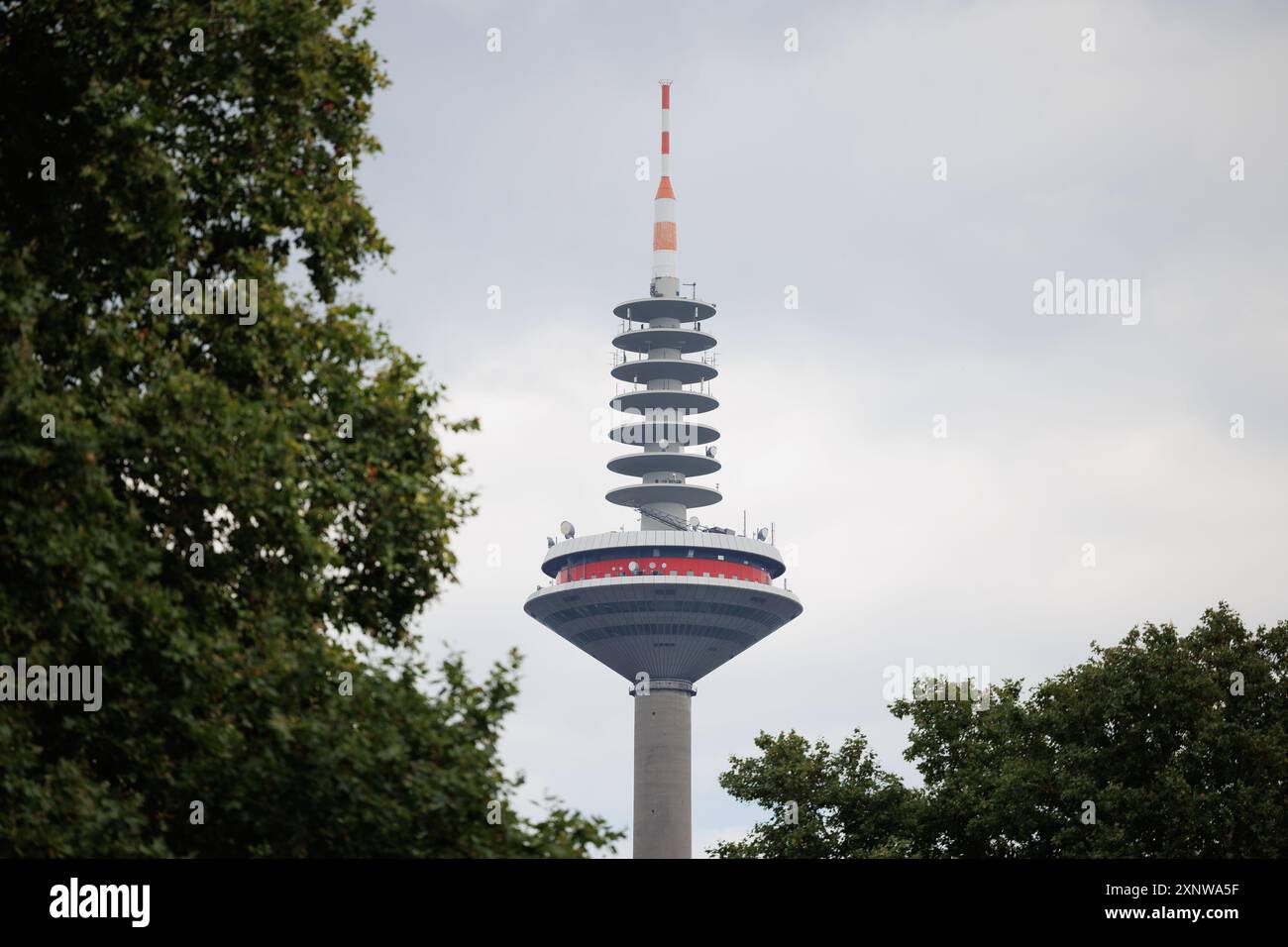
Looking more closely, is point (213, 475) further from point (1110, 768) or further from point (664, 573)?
point (664, 573)

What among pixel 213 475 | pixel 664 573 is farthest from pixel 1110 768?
pixel 664 573

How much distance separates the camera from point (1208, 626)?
155ft

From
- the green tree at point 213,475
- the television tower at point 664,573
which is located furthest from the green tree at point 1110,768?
the television tower at point 664,573

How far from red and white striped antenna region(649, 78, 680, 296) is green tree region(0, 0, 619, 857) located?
142 metres

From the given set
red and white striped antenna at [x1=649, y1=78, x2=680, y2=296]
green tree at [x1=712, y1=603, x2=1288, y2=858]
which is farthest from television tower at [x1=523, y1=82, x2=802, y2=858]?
green tree at [x1=712, y1=603, x2=1288, y2=858]

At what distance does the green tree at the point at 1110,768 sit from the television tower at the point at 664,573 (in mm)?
114522

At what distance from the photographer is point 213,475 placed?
24.1 meters

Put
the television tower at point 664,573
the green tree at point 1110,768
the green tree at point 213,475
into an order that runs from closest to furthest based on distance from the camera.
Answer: the green tree at point 213,475 < the green tree at point 1110,768 < the television tower at point 664,573

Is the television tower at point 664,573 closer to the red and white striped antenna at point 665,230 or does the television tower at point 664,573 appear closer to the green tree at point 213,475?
the red and white striped antenna at point 665,230

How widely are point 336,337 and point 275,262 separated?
6.24 ft

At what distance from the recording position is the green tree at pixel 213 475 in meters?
22.3

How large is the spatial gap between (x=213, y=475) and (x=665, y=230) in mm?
152392
